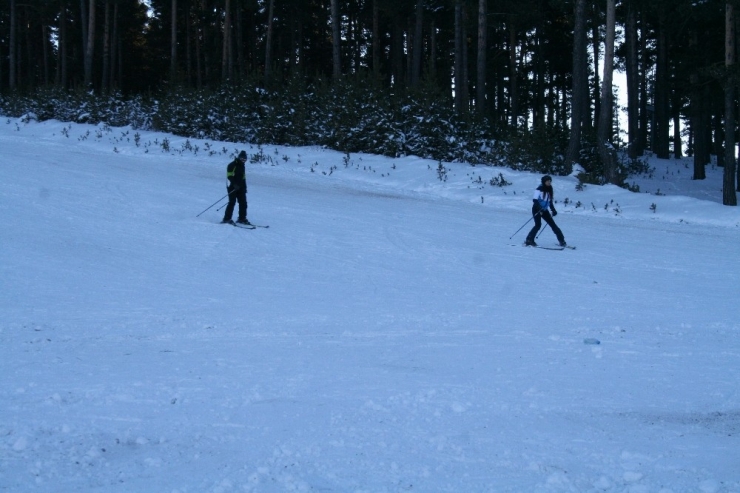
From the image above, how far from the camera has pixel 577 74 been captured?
71.6 ft

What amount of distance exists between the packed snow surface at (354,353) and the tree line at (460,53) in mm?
8981

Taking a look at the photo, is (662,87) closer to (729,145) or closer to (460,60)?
(460,60)

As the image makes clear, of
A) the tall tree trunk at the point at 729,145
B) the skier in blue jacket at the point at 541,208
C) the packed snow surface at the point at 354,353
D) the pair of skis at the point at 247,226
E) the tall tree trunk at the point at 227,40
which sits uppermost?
the tall tree trunk at the point at 227,40

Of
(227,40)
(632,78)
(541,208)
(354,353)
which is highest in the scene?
(227,40)

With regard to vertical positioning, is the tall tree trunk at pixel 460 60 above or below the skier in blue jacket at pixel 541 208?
above

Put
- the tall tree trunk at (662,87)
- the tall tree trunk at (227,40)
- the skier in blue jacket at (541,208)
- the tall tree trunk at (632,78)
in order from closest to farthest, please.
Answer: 1. the skier in blue jacket at (541,208)
2. the tall tree trunk at (632,78)
3. the tall tree trunk at (662,87)
4. the tall tree trunk at (227,40)

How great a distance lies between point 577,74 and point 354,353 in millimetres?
18059

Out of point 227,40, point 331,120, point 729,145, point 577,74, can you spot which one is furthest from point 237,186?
point 227,40

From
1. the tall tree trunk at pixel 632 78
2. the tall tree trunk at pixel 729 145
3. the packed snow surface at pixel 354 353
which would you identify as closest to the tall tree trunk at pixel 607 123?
the tall tree trunk at pixel 729 145

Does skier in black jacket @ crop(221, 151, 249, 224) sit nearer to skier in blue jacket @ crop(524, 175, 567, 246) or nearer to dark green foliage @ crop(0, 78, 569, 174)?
skier in blue jacket @ crop(524, 175, 567, 246)

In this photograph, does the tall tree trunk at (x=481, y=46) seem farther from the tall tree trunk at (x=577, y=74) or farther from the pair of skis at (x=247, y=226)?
the pair of skis at (x=247, y=226)

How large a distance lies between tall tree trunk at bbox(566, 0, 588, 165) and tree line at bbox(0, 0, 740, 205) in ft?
0.15

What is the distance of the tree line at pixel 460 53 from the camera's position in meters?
22.7

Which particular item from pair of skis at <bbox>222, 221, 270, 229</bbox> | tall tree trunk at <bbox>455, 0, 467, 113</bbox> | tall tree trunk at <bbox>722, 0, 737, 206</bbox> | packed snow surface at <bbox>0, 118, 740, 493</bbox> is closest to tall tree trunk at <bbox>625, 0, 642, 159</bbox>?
tall tree trunk at <bbox>455, 0, 467, 113</bbox>
